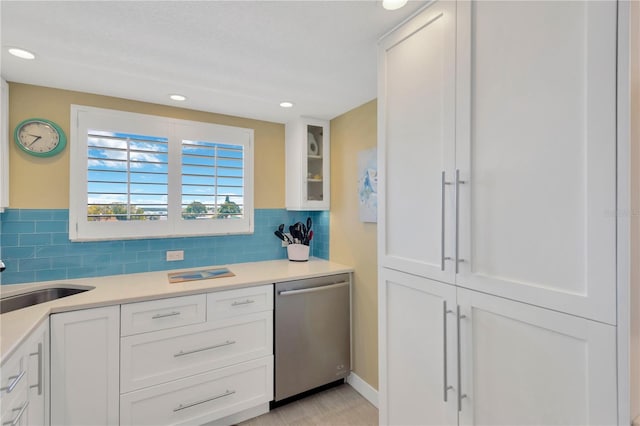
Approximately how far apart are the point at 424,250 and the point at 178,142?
2.13 m

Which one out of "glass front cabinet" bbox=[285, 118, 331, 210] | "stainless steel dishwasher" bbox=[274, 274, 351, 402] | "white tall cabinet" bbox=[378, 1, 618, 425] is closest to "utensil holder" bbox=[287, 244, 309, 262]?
"glass front cabinet" bbox=[285, 118, 331, 210]

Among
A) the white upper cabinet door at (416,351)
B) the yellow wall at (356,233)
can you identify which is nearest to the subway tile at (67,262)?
the yellow wall at (356,233)

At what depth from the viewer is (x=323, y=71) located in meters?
1.84

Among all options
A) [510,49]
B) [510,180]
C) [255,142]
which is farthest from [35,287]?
[510,49]

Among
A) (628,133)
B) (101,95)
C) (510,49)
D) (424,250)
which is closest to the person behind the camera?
(628,133)

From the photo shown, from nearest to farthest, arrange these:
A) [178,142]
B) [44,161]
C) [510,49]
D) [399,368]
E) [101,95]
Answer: [510,49] < [399,368] < [44,161] < [101,95] < [178,142]

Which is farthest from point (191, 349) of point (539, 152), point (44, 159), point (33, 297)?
point (539, 152)

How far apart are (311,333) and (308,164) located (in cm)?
150

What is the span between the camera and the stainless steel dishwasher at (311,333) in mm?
2201

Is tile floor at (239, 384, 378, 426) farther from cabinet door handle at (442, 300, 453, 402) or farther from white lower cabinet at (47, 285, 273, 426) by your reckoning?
cabinet door handle at (442, 300, 453, 402)

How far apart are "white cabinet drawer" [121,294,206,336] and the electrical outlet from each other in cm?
69

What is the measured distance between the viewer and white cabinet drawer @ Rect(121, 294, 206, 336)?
1747 mm

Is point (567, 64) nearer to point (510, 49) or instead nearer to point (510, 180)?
point (510, 49)

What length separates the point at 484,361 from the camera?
1.06 metres
